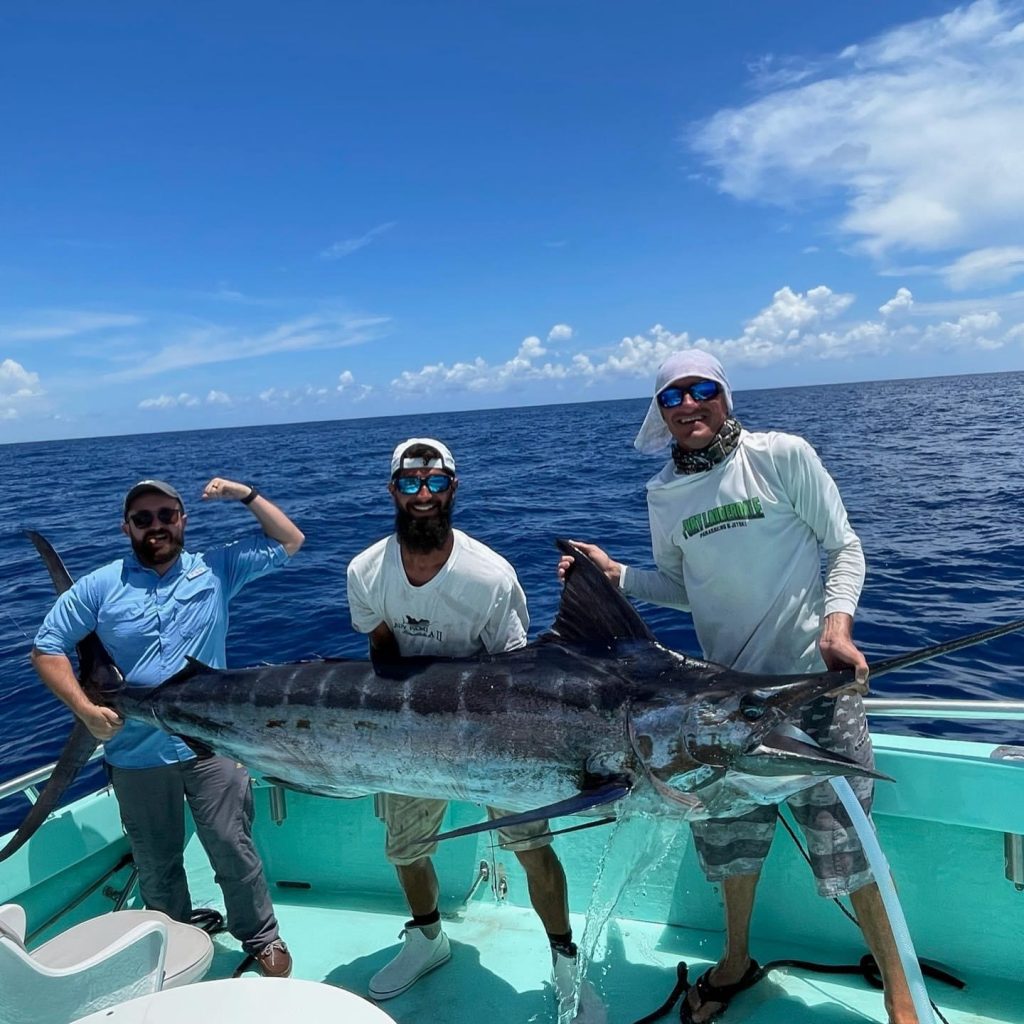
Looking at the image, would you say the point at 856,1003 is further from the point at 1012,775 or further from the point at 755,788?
the point at 755,788

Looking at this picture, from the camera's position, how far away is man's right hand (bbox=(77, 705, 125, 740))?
8.73 ft

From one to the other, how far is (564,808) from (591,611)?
2.05 ft

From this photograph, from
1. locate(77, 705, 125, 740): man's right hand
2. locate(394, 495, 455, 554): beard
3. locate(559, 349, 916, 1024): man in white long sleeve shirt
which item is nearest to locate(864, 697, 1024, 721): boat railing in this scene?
locate(559, 349, 916, 1024): man in white long sleeve shirt

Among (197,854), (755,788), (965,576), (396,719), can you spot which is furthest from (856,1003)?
(965,576)

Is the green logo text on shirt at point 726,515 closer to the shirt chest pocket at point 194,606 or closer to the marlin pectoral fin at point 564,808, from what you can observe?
the marlin pectoral fin at point 564,808

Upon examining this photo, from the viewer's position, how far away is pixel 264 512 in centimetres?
311

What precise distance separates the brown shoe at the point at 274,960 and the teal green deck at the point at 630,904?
173mm

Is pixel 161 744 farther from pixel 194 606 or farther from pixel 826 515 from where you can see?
pixel 826 515

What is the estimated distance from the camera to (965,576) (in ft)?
25.8

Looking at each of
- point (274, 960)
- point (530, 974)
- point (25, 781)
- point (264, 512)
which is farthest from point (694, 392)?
point (25, 781)

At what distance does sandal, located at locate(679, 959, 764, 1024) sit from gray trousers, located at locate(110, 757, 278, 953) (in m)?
1.48

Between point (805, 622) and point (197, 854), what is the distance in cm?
276

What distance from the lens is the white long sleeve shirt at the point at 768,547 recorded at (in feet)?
7.64

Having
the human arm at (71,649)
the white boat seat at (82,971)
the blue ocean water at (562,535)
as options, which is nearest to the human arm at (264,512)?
the human arm at (71,649)
